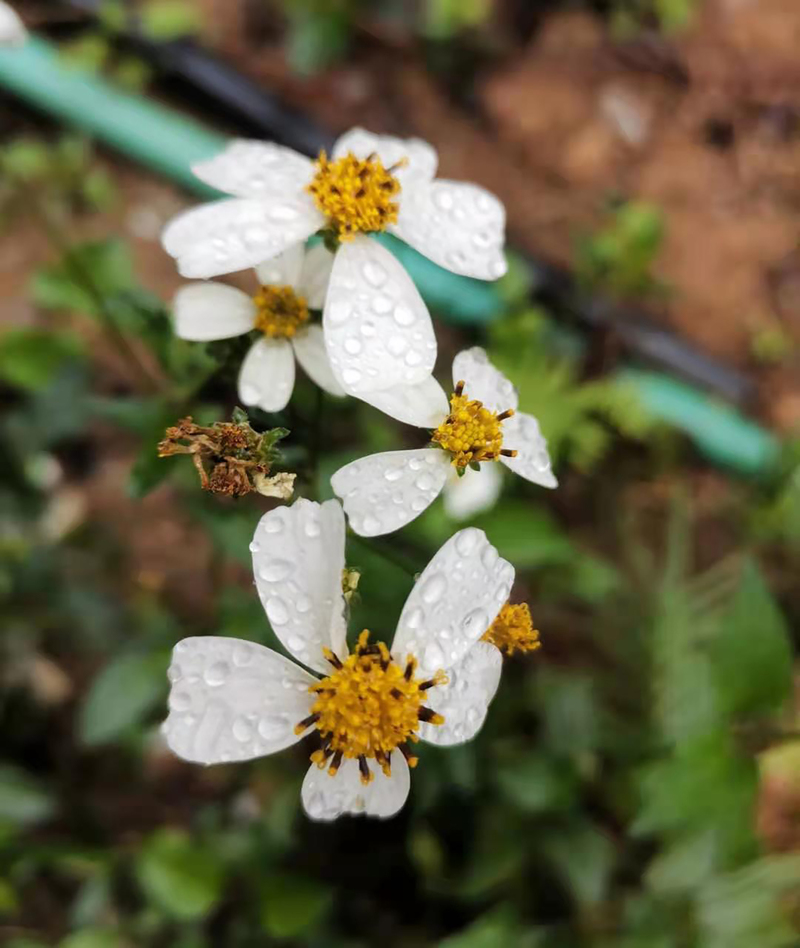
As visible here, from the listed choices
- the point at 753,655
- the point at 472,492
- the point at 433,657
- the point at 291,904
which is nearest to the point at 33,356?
the point at 472,492

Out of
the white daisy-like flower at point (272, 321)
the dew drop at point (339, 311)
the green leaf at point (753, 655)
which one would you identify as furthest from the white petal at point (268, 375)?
the green leaf at point (753, 655)

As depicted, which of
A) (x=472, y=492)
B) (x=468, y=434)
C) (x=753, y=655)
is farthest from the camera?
(x=472, y=492)

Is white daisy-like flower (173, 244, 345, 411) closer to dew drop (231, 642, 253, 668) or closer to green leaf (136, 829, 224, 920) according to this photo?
dew drop (231, 642, 253, 668)

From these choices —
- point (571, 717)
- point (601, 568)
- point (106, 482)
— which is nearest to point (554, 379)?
point (601, 568)

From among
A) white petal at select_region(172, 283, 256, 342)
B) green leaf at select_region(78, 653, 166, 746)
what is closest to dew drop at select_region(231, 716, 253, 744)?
white petal at select_region(172, 283, 256, 342)

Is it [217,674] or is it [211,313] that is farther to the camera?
[211,313]

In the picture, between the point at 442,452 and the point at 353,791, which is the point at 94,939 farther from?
the point at 442,452

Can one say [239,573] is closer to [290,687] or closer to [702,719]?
[702,719]
